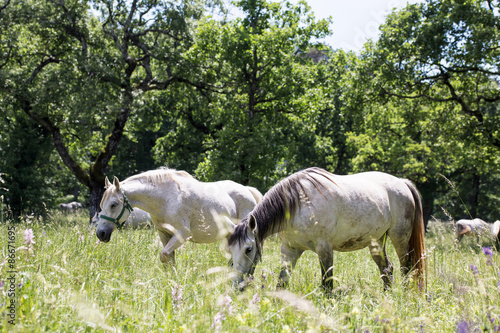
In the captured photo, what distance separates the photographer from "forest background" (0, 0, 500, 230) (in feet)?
48.1

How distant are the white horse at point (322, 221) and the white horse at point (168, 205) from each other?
0.80 m

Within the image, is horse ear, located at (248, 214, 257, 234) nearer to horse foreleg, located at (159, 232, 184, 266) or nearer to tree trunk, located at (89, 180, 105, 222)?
horse foreleg, located at (159, 232, 184, 266)

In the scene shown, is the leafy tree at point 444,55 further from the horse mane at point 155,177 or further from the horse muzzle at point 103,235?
the horse muzzle at point 103,235

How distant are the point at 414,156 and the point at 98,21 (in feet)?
64.4

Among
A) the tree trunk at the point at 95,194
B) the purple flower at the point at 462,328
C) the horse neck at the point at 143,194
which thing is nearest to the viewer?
the purple flower at the point at 462,328

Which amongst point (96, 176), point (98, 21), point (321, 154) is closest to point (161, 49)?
point (98, 21)

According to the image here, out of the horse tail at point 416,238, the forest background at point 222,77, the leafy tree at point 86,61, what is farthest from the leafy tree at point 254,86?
the horse tail at point 416,238

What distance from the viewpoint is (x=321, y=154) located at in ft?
92.1

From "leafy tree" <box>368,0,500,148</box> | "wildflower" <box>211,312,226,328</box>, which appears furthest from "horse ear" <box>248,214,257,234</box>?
"leafy tree" <box>368,0,500,148</box>

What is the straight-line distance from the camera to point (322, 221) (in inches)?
177

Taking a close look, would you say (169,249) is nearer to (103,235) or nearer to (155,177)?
(103,235)

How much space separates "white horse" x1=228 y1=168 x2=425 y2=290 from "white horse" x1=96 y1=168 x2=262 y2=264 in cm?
80

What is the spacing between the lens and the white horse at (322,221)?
4.22 m

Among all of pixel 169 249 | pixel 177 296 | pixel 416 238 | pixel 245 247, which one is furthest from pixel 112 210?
pixel 416 238
